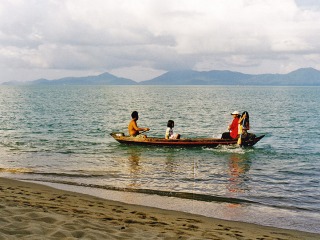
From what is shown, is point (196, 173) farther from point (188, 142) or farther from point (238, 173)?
point (188, 142)

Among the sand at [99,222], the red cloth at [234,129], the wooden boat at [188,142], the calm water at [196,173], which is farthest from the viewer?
the red cloth at [234,129]

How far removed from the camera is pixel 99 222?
789cm

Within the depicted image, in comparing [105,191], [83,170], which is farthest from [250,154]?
[105,191]

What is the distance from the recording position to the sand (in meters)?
6.90

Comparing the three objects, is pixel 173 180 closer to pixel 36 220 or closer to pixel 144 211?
pixel 144 211

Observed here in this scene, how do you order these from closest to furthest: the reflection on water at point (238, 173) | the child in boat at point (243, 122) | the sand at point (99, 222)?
the sand at point (99, 222) → the reflection on water at point (238, 173) → the child in boat at point (243, 122)

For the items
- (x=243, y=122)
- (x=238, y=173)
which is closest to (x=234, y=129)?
(x=243, y=122)

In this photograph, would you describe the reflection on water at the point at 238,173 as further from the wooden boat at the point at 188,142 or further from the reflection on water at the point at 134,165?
the reflection on water at the point at 134,165

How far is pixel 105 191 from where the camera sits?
12844 mm

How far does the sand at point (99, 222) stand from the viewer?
22.6 ft

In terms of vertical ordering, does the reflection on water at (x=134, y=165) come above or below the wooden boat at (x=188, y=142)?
below

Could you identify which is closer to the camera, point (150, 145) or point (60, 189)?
point (60, 189)

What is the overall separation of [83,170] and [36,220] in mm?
9339

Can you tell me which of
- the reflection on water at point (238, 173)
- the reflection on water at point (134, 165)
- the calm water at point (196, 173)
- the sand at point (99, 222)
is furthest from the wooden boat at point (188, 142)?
the sand at point (99, 222)
